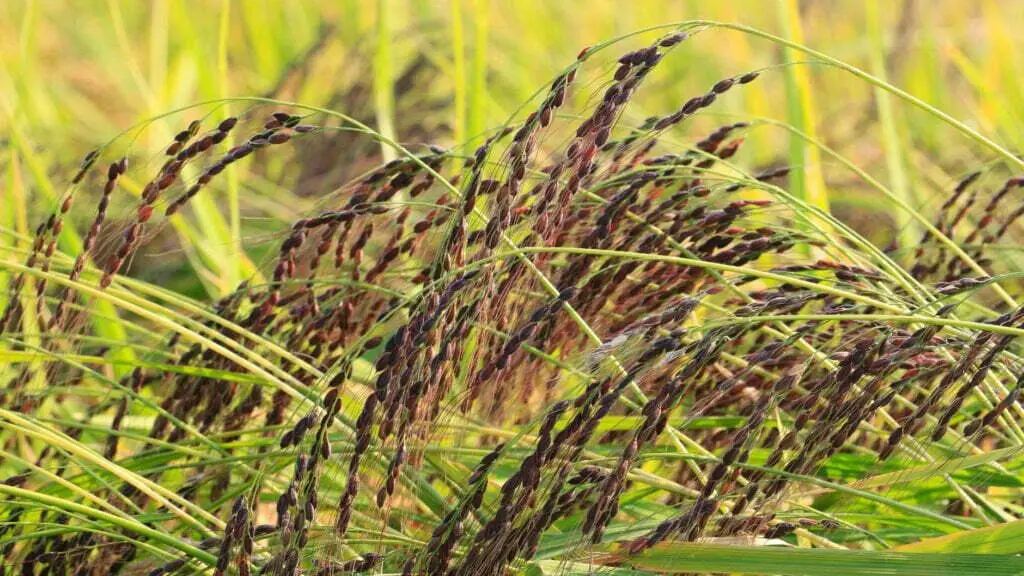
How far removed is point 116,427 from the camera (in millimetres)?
1765

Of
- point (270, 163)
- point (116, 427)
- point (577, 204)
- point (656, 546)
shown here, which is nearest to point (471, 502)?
point (656, 546)

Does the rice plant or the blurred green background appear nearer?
the rice plant

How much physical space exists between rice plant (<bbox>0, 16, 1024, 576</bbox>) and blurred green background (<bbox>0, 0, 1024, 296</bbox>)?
0.90m

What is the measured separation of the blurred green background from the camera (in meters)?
3.00

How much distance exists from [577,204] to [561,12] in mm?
4909

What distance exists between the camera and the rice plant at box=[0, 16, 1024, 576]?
119 centimetres

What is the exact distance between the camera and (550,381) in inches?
62.0

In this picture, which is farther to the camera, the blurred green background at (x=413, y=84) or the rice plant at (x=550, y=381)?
the blurred green background at (x=413, y=84)

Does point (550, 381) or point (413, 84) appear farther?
point (413, 84)

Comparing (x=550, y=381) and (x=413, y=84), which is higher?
(x=413, y=84)

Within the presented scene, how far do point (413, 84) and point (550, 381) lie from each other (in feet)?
11.5

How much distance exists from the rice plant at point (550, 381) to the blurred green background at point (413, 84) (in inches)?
35.6

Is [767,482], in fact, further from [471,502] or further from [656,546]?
[471,502]

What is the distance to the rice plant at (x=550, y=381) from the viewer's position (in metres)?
1.19
